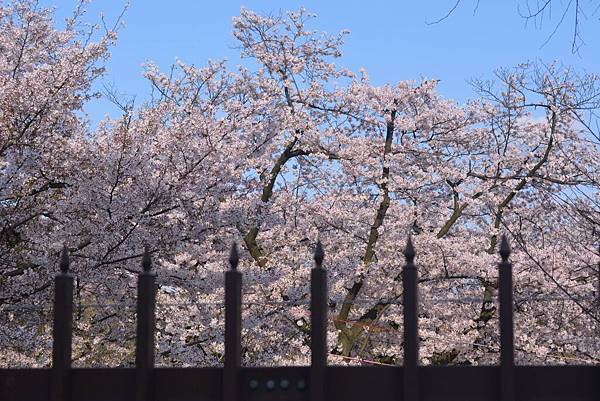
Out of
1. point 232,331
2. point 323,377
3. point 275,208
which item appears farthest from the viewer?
point 275,208

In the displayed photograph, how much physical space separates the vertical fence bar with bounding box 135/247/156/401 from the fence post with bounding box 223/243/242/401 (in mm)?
353

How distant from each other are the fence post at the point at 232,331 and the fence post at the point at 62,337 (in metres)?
0.74

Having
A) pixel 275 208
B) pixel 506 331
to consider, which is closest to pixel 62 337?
pixel 506 331

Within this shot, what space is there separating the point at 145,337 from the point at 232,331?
0.40 meters

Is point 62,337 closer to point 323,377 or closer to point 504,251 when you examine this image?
point 323,377

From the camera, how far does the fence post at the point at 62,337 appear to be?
351 centimetres

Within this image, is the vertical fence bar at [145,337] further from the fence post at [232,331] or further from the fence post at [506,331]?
the fence post at [506,331]

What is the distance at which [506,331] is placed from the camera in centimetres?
343

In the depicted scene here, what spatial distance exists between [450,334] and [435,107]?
5.65 m

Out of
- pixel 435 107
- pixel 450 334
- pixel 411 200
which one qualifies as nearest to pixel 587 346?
pixel 450 334

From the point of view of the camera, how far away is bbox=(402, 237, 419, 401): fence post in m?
3.35

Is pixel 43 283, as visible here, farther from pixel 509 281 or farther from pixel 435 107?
pixel 435 107

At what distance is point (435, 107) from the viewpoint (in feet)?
57.5

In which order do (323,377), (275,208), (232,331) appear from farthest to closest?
(275,208)
(232,331)
(323,377)
